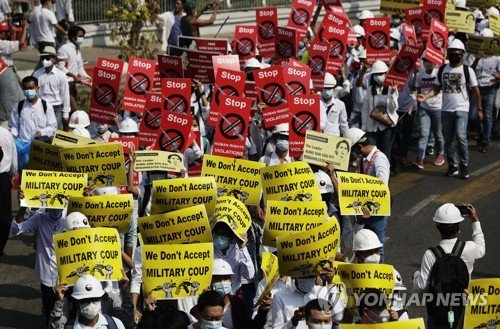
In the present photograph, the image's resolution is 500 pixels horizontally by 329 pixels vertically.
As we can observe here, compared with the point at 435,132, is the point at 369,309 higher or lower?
higher

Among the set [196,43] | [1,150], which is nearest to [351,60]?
[196,43]

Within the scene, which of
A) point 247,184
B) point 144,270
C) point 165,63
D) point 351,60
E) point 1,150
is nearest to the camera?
point 144,270

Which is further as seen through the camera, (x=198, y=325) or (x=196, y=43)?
(x=196, y=43)

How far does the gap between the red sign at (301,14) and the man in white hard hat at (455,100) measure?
327cm

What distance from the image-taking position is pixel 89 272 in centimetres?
1116

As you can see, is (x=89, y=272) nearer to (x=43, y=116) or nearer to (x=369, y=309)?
(x=369, y=309)

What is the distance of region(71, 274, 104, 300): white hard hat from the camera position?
10.2 meters

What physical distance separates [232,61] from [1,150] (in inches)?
169

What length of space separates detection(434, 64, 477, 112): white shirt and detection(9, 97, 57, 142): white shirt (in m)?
5.75

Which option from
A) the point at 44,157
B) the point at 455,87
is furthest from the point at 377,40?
the point at 44,157

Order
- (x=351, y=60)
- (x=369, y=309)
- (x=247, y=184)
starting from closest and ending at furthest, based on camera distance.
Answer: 1. (x=369, y=309)
2. (x=247, y=184)
3. (x=351, y=60)

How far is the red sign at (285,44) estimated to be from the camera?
794 inches

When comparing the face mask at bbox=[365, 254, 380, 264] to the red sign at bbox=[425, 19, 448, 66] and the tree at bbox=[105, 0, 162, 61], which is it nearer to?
the red sign at bbox=[425, 19, 448, 66]

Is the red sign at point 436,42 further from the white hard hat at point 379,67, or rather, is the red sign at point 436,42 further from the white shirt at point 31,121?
the white shirt at point 31,121
